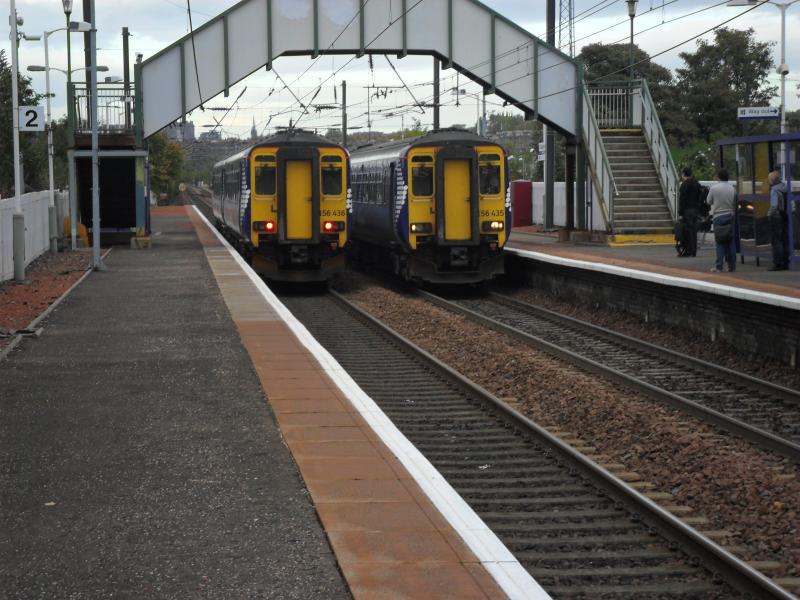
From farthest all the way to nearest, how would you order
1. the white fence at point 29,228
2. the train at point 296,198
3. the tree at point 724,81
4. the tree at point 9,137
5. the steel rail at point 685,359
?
the tree at point 724,81 < the tree at point 9,137 < the train at point 296,198 < the white fence at point 29,228 < the steel rail at point 685,359

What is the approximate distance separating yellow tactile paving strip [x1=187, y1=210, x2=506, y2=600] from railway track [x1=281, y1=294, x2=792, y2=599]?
0.75 metres

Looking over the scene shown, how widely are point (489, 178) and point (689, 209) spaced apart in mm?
3868

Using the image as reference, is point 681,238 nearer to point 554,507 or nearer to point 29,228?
point 29,228

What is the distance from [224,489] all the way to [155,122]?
83.1 ft

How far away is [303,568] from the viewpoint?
223 inches

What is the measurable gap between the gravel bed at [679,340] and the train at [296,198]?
167 inches

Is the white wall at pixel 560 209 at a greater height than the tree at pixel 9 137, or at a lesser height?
lesser

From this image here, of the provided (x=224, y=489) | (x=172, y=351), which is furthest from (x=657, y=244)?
(x=224, y=489)

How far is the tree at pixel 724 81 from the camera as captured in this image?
5734 cm

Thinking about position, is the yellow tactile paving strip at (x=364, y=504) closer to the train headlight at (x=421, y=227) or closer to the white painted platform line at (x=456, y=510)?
the white painted platform line at (x=456, y=510)

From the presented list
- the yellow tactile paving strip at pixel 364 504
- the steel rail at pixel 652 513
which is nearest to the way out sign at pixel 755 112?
the steel rail at pixel 652 513

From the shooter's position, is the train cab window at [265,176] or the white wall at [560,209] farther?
the white wall at [560,209]

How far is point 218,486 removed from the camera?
7266 millimetres

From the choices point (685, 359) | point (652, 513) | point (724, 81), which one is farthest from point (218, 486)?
point (724, 81)
